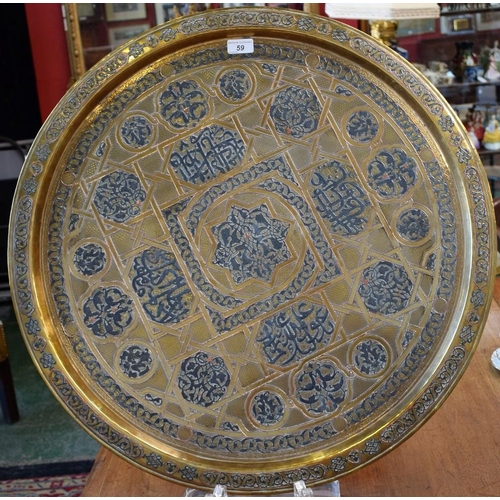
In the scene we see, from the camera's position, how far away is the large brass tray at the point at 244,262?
3.41 ft

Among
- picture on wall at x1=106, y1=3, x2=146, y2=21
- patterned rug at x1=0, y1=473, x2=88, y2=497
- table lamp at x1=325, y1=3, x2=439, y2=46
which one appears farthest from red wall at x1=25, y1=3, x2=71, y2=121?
table lamp at x1=325, y1=3, x2=439, y2=46

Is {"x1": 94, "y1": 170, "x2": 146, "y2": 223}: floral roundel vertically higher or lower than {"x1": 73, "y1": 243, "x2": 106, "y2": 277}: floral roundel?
higher

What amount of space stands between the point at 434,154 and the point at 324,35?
22cm

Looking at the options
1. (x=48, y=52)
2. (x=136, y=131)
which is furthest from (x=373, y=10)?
(x=48, y=52)

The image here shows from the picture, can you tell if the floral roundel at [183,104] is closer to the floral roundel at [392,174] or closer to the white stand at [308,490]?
the floral roundel at [392,174]

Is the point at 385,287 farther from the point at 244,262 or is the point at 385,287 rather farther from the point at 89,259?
the point at 89,259

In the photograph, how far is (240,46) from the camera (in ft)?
3.36

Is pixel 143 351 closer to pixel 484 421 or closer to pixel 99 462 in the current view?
pixel 99 462

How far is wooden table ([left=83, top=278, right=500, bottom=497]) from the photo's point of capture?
1.17 m

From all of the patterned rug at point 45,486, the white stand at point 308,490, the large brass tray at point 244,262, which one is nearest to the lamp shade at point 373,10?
the large brass tray at point 244,262

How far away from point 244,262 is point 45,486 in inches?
51.9

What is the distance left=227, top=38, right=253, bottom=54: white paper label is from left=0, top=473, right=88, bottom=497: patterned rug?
141 centimetres

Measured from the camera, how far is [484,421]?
1312mm

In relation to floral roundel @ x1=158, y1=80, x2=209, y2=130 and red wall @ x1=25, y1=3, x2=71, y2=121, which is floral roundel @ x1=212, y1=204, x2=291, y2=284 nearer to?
floral roundel @ x1=158, y1=80, x2=209, y2=130
